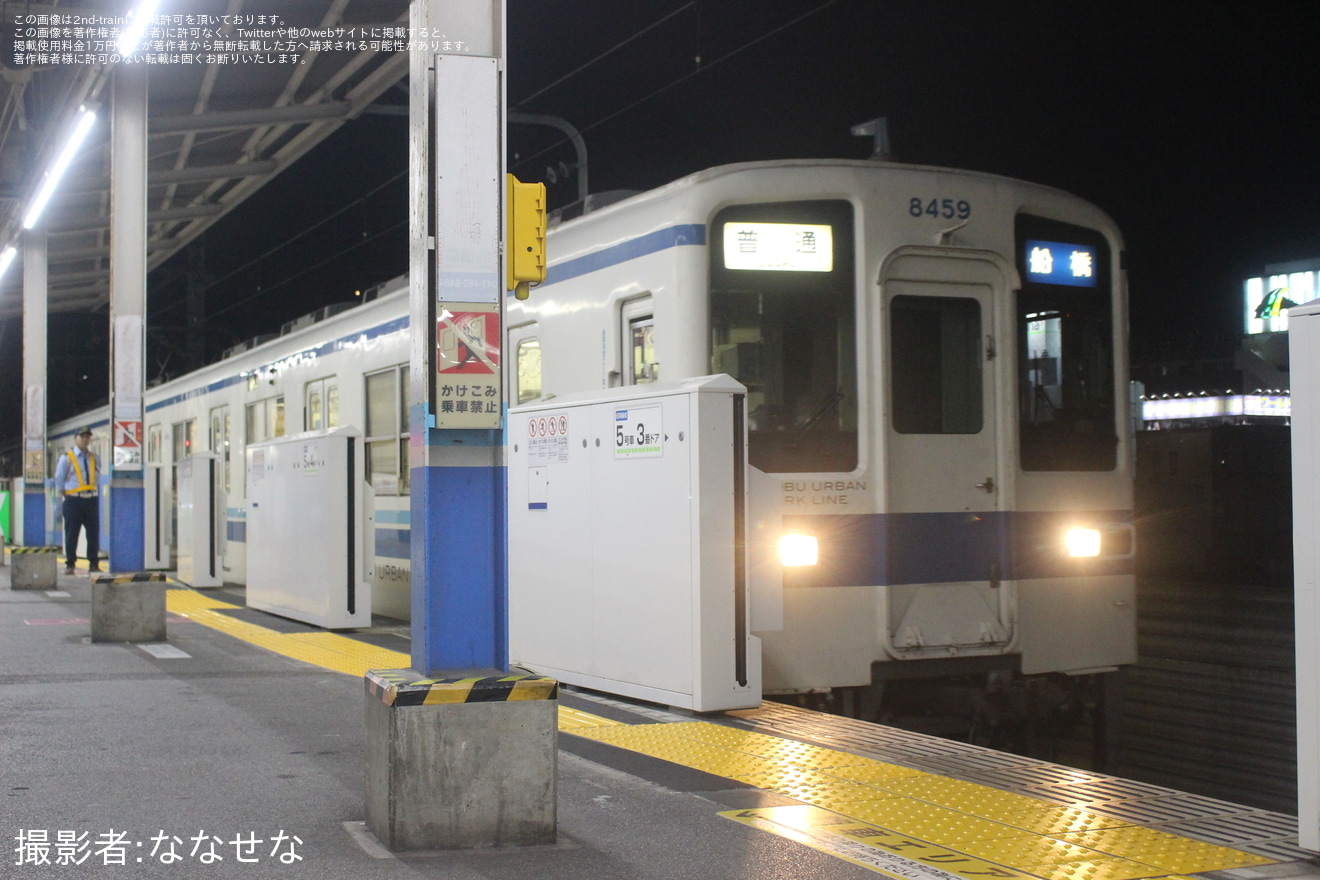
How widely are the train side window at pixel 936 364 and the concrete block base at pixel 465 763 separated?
3347mm

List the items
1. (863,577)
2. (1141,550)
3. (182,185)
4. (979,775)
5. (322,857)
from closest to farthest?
(322,857) < (979,775) < (863,577) < (182,185) < (1141,550)

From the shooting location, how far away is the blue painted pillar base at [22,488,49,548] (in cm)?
2055

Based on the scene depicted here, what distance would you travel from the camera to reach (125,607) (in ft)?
30.5

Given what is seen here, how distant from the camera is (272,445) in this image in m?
11.3

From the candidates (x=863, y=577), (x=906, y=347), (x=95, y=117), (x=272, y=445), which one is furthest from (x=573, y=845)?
(x=95, y=117)

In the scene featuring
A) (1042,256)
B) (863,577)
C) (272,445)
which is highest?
(1042,256)

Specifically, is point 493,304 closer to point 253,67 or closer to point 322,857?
point 322,857

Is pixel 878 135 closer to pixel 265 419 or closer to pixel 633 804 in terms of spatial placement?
pixel 633 804

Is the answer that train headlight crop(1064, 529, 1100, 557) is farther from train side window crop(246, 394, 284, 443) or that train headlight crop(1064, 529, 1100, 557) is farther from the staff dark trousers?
the staff dark trousers

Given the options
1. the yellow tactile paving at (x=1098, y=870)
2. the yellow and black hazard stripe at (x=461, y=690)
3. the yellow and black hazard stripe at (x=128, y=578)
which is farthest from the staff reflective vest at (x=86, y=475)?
the yellow tactile paving at (x=1098, y=870)

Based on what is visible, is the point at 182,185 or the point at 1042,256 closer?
the point at 1042,256

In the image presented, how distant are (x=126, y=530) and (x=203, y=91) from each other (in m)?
4.64

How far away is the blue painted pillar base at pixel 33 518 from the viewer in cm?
2055

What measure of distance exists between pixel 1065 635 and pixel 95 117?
356 inches
